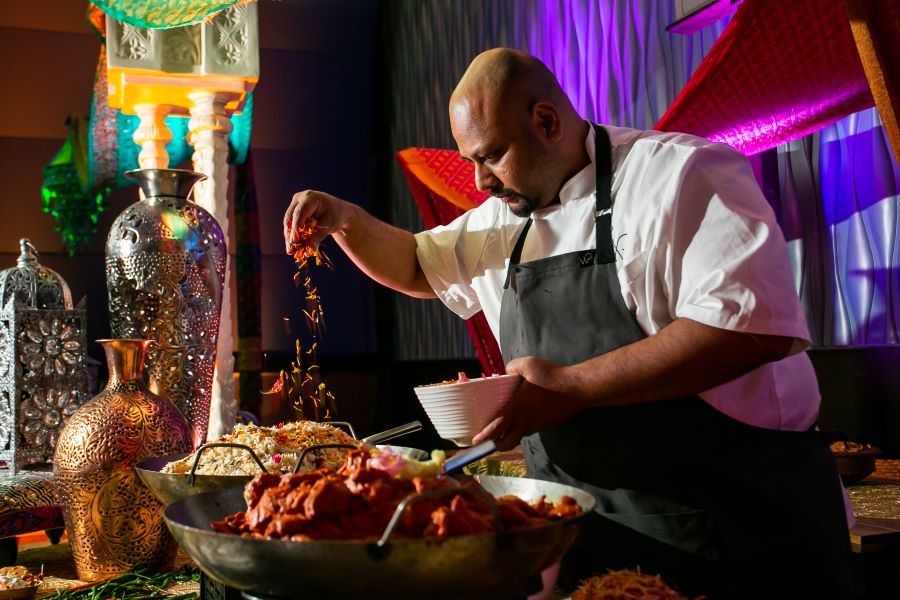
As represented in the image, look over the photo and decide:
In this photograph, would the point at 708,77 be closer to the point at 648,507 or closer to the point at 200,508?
the point at 648,507

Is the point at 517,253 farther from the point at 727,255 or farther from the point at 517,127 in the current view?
the point at 727,255

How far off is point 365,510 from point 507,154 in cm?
95

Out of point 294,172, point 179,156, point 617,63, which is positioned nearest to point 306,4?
point 294,172

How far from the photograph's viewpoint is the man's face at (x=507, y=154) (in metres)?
1.62

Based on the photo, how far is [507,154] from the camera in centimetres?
165

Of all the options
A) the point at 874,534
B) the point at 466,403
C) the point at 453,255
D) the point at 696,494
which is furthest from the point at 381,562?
the point at 874,534

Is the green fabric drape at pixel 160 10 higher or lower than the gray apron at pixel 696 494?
higher

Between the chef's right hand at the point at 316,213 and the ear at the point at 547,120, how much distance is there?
0.48m

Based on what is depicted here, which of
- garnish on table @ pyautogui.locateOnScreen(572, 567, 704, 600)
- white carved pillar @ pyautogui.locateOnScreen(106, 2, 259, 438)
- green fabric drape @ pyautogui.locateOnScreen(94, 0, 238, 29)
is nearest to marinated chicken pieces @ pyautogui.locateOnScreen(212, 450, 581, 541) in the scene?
garnish on table @ pyautogui.locateOnScreen(572, 567, 704, 600)

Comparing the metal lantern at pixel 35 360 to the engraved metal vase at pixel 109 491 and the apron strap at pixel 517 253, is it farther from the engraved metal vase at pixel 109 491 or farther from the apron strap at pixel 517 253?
the apron strap at pixel 517 253

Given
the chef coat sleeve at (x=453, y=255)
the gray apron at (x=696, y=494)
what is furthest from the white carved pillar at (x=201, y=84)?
the gray apron at (x=696, y=494)

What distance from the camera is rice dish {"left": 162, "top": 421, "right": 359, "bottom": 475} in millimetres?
1409

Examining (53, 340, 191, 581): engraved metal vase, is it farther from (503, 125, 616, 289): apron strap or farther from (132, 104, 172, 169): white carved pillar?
(132, 104, 172, 169): white carved pillar

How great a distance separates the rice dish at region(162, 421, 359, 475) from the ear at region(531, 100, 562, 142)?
0.71m
